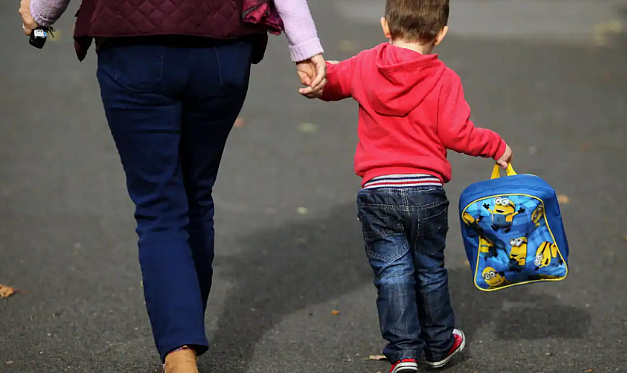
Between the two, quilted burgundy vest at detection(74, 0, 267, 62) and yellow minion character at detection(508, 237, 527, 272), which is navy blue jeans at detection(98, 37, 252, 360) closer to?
quilted burgundy vest at detection(74, 0, 267, 62)

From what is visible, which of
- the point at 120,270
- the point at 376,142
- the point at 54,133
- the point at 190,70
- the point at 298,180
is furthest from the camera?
the point at 54,133

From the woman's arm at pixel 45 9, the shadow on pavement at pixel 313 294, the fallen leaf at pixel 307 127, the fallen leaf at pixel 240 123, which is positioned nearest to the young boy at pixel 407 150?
the shadow on pavement at pixel 313 294

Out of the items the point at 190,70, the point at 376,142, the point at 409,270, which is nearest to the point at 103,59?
the point at 190,70

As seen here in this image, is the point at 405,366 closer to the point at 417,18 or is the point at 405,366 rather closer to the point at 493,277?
the point at 493,277

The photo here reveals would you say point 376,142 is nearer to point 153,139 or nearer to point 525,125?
point 153,139

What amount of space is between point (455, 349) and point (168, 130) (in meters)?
1.50

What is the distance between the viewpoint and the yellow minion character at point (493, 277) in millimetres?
3646

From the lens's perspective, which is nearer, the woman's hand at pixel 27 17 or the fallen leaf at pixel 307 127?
the woman's hand at pixel 27 17

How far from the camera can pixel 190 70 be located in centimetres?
303

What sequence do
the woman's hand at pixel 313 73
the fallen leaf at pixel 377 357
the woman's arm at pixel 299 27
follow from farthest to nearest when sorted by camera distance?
the fallen leaf at pixel 377 357, the woman's hand at pixel 313 73, the woman's arm at pixel 299 27

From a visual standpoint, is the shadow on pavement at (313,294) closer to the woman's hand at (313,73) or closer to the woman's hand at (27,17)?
the woman's hand at (313,73)

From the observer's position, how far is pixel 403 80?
337 cm

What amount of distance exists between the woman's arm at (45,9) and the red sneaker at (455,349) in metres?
1.91

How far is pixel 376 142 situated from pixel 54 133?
4.40 m
